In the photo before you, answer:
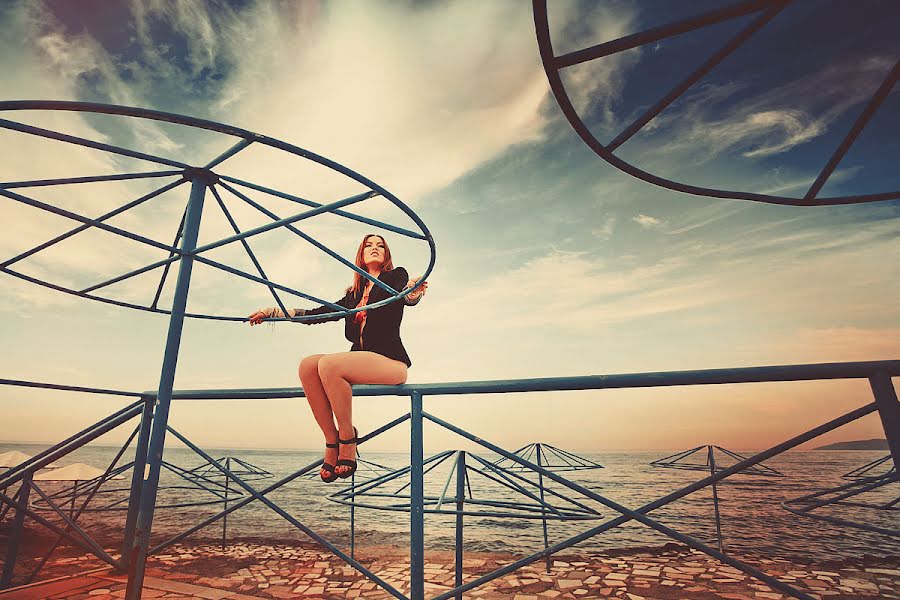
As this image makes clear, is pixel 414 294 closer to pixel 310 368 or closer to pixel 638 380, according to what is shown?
pixel 310 368

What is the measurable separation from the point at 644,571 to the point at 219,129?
12986mm

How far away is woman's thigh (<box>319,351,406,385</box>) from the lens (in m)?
2.78

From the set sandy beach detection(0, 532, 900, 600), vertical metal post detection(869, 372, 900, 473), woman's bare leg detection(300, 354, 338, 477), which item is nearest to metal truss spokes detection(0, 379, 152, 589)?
woman's bare leg detection(300, 354, 338, 477)

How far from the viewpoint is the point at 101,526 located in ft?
70.1

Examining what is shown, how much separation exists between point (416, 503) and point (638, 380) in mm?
1449

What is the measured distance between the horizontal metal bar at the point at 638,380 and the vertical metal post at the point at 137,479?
96 cm

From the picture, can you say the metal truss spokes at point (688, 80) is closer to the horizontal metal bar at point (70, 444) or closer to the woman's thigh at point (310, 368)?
the woman's thigh at point (310, 368)

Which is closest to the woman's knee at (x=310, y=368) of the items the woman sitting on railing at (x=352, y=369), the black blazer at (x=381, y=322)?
the woman sitting on railing at (x=352, y=369)

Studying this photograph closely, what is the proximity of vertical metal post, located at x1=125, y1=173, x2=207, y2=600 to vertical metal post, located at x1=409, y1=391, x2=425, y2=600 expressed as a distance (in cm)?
141

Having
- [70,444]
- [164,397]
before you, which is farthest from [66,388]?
[164,397]

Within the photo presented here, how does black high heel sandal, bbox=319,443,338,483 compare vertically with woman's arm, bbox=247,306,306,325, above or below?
below

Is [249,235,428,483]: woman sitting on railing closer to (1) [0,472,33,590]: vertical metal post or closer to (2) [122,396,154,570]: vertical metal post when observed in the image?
(2) [122,396,154,570]: vertical metal post

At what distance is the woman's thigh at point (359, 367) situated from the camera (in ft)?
9.12

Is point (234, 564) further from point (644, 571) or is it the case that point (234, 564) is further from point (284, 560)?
point (644, 571)
